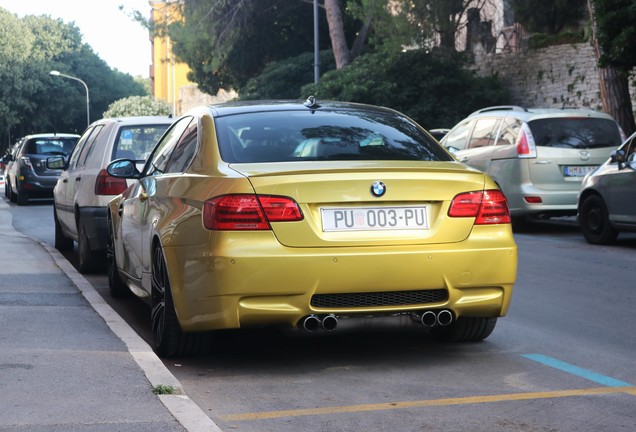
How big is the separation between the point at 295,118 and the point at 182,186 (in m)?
0.86

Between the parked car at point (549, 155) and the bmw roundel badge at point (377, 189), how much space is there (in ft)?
33.4

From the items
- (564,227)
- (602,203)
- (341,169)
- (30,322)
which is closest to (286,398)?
(341,169)

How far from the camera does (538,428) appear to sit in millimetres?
5273

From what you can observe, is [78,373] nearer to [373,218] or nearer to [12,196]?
[373,218]

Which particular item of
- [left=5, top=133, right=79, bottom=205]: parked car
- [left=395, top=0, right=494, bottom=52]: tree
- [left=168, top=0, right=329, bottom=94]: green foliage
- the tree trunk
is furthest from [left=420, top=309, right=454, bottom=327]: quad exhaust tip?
[left=168, top=0, right=329, bottom=94]: green foliage

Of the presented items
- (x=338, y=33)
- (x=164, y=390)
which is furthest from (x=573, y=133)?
(x=338, y=33)

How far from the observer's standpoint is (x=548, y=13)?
37719 mm

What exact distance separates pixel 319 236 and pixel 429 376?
3.28 ft

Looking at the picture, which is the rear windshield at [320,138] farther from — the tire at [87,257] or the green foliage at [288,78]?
the green foliage at [288,78]

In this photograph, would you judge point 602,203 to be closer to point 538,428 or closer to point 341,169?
point 341,169

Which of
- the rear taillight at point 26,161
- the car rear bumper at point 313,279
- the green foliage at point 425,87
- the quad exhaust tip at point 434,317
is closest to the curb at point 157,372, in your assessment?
the car rear bumper at point 313,279

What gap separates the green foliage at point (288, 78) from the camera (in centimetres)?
4703

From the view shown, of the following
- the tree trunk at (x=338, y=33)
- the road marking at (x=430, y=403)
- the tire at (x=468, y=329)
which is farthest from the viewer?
the tree trunk at (x=338, y=33)

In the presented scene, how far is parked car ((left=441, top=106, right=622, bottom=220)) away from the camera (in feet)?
53.6
